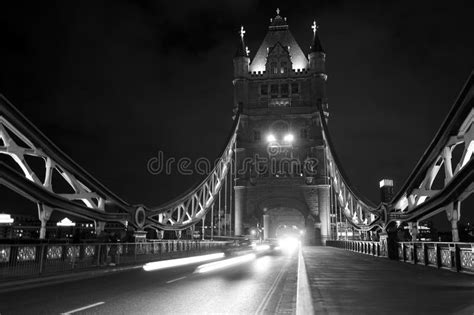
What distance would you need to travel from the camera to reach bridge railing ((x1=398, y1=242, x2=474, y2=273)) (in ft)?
46.5

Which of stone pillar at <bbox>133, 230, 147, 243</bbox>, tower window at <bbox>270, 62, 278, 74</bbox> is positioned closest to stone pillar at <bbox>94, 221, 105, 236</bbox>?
stone pillar at <bbox>133, 230, 147, 243</bbox>

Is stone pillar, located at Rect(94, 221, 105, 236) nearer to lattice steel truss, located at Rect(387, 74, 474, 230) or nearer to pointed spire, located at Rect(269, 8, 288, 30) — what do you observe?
lattice steel truss, located at Rect(387, 74, 474, 230)

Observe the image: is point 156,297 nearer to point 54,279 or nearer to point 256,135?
point 54,279

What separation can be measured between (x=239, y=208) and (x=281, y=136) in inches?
491

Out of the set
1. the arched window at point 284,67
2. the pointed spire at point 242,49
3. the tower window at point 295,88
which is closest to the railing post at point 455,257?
the tower window at point 295,88

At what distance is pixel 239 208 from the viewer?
59.8m

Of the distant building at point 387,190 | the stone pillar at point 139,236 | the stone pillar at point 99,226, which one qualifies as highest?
the distant building at point 387,190

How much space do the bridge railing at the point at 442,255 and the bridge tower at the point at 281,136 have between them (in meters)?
37.4

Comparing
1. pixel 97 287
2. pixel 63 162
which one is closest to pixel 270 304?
pixel 97 287

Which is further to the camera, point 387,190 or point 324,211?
point 324,211

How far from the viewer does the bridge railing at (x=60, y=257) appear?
12.5 m

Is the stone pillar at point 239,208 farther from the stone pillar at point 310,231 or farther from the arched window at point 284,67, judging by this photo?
the arched window at point 284,67

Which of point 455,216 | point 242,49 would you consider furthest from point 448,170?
point 242,49

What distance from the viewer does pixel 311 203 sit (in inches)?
2325
